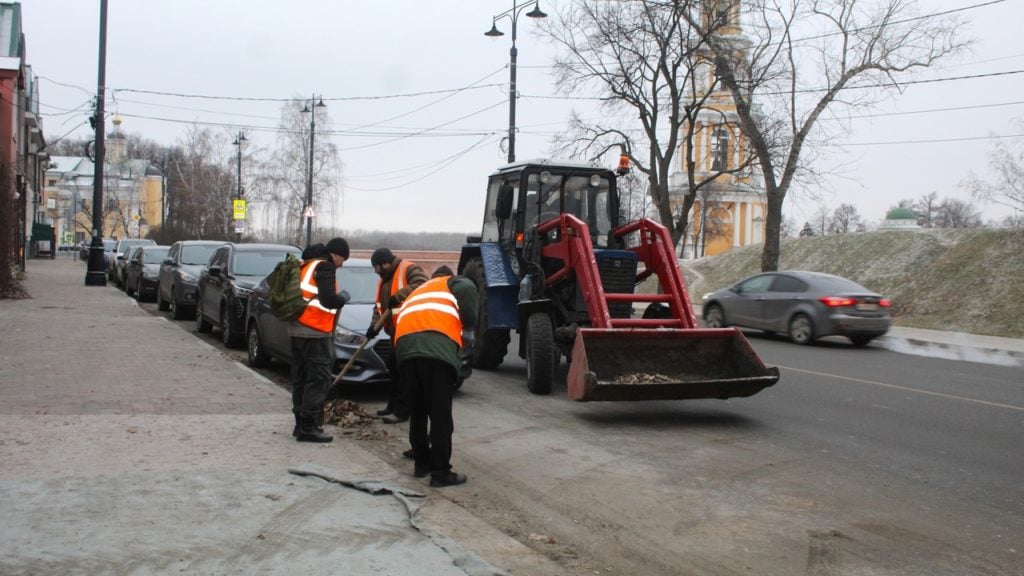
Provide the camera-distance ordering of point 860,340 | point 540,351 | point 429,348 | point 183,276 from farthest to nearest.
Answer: point 183,276 < point 860,340 < point 540,351 < point 429,348

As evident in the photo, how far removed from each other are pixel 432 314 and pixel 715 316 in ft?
52.2

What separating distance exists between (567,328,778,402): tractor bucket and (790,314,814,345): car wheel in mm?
9300

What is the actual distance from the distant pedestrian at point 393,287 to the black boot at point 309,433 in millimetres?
770

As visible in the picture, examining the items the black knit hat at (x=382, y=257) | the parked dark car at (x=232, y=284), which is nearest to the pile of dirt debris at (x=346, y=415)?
the black knit hat at (x=382, y=257)

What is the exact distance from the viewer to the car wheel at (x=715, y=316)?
21.6m

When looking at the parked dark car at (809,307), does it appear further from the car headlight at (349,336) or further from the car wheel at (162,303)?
the car wheel at (162,303)

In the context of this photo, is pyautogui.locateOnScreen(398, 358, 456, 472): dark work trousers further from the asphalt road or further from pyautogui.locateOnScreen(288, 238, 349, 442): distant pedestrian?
pyautogui.locateOnScreen(288, 238, 349, 442): distant pedestrian

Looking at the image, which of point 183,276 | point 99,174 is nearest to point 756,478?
point 183,276

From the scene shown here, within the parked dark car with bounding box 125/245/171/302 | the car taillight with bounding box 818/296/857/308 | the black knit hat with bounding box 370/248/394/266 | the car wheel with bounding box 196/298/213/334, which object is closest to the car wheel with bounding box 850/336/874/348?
the car taillight with bounding box 818/296/857/308

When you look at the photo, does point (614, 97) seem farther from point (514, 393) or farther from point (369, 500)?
point (369, 500)

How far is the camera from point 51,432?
25.3 feet

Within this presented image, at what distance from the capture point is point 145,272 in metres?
24.7

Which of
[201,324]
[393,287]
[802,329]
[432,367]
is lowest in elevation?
[201,324]

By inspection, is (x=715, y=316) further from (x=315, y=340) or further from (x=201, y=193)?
(x=201, y=193)
